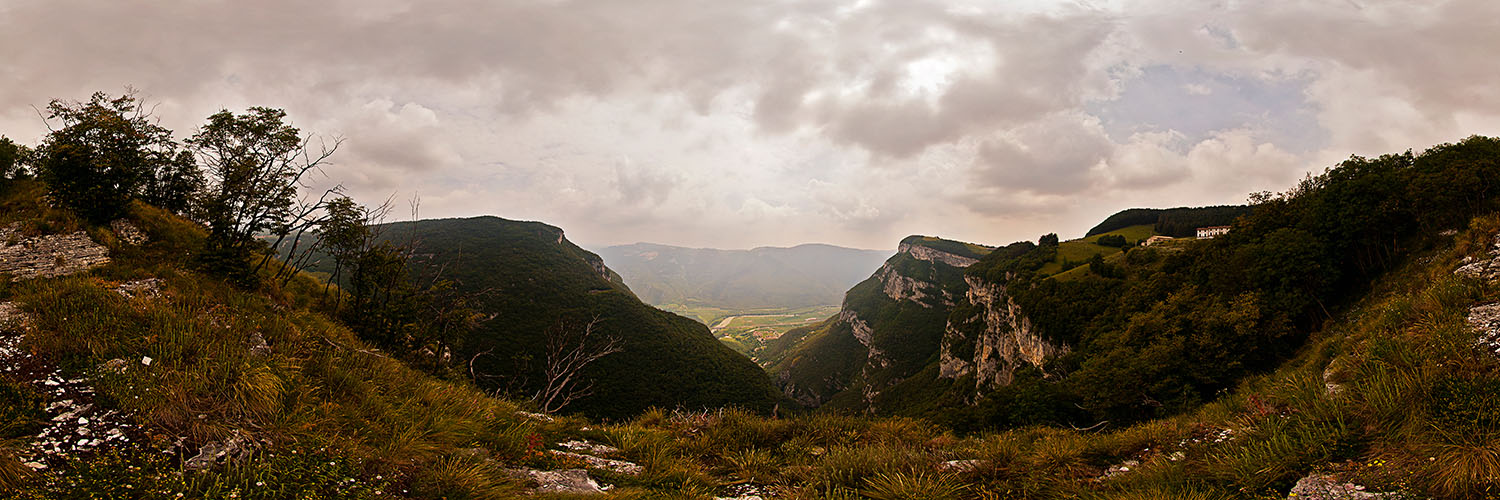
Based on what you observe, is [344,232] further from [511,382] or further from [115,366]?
[115,366]

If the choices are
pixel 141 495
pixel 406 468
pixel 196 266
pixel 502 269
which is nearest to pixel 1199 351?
pixel 406 468

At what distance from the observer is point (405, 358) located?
14.5 meters

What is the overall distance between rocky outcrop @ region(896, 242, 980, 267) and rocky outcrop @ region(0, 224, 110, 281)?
144 m

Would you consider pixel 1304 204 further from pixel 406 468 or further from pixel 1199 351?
pixel 406 468

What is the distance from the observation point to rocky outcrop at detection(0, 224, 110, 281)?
9.11m

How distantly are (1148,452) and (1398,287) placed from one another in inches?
732

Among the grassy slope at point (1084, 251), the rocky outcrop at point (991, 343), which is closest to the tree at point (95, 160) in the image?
the rocky outcrop at point (991, 343)

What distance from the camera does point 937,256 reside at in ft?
471

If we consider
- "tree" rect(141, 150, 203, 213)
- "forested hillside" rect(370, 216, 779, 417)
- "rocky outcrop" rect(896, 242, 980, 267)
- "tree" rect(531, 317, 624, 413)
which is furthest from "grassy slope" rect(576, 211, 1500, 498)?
"rocky outcrop" rect(896, 242, 980, 267)

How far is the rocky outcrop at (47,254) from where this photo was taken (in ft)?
29.9

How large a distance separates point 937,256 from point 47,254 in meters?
Result: 154

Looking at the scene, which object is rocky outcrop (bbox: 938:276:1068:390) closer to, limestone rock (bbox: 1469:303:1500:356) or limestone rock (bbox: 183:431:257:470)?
limestone rock (bbox: 1469:303:1500:356)

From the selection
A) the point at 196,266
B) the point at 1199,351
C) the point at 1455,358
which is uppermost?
the point at 196,266

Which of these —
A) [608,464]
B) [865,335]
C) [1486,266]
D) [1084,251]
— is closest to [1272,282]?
[1486,266]
